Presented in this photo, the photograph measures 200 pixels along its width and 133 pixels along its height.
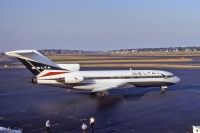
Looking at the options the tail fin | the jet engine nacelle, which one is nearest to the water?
the jet engine nacelle

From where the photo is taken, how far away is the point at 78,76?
1937 inches

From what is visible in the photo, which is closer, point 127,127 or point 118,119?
point 127,127

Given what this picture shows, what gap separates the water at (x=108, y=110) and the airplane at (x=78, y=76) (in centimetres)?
171

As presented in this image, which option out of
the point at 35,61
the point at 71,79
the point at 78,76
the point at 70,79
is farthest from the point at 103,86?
the point at 35,61

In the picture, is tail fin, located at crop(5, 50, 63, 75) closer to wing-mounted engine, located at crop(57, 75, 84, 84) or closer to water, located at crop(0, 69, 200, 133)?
wing-mounted engine, located at crop(57, 75, 84, 84)

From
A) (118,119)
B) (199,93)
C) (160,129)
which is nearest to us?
(160,129)

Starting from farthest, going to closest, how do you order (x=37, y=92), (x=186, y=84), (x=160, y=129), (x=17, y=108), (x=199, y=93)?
1. (x=186, y=84)
2. (x=37, y=92)
3. (x=199, y=93)
4. (x=17, y=108)
5. (x=160, y=129)

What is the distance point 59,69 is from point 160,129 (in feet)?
74.1

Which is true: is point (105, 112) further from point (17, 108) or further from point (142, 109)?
point (17, 108)

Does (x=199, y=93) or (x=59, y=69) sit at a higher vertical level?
(x=59, y=69)

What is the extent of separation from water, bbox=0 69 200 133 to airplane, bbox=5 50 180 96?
171 cm

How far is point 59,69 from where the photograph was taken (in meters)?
49.9

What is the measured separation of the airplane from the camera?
159 feet

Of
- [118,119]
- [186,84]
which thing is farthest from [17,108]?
[186,84]
